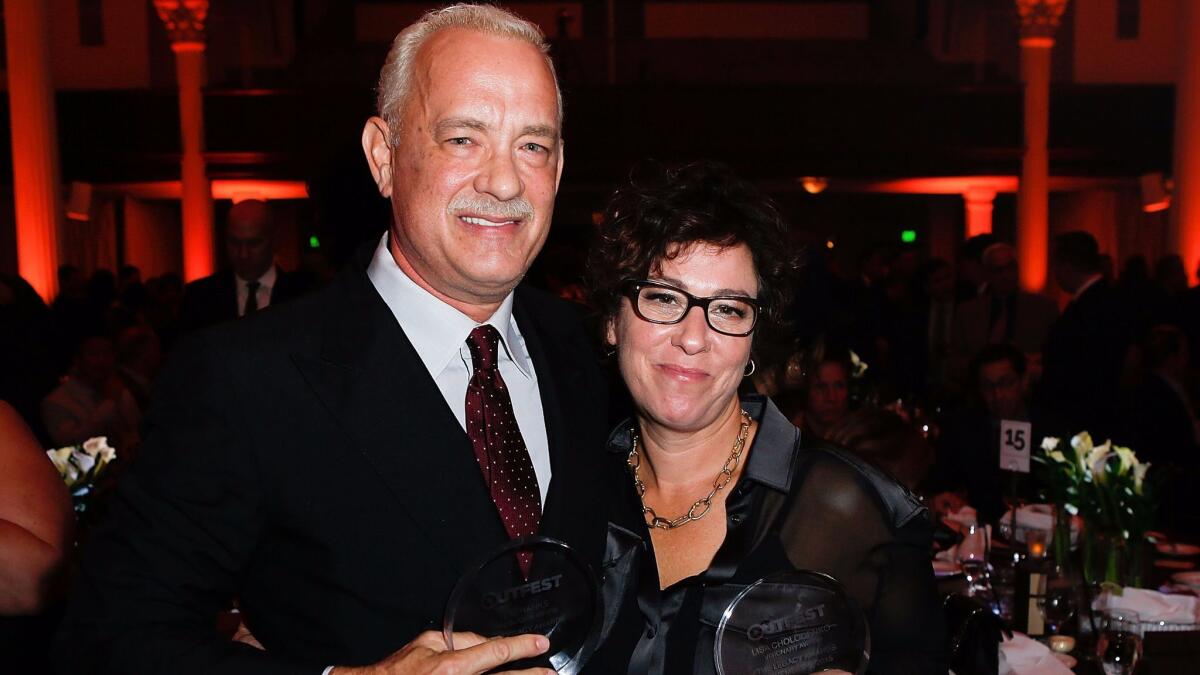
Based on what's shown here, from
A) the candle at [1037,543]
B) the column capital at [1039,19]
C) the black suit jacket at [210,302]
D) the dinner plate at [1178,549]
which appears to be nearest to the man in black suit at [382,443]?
the candle at [1037,543]

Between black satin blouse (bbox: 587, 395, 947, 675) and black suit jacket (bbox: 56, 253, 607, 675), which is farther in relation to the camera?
black satin blouse (bbox: 587, 395, 947, 675)

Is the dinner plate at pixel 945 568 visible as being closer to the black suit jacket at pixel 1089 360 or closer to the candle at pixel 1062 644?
the candle at pixel 1062 644

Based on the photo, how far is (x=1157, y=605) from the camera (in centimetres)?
332

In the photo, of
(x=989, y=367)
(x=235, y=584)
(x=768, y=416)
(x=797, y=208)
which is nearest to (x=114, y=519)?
(x=235, y=584)

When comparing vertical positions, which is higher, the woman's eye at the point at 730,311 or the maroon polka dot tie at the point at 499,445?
the woman's eye at the point at 730,311

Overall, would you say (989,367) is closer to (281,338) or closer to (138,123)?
(281,338)

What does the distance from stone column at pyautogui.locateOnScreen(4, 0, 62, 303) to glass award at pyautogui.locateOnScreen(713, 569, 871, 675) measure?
1229cm

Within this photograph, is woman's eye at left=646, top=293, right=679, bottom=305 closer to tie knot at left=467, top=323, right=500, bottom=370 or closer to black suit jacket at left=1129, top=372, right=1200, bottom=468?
tie knot at left=467, top=323, right=500, bottom=370

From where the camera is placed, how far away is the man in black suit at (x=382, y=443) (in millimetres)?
1564

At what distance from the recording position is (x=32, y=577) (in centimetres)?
221

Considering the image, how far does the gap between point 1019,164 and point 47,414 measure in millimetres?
12586

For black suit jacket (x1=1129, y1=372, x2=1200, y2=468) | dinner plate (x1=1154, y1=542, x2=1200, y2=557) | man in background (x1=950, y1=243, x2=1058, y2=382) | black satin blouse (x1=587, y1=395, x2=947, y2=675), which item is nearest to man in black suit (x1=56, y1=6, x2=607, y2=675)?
black satin blouse (x1=587, y1=395, x2=947, y2=675)

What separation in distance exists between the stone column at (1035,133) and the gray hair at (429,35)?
1407 cm

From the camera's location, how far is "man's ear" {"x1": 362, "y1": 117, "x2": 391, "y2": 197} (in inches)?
75.0
